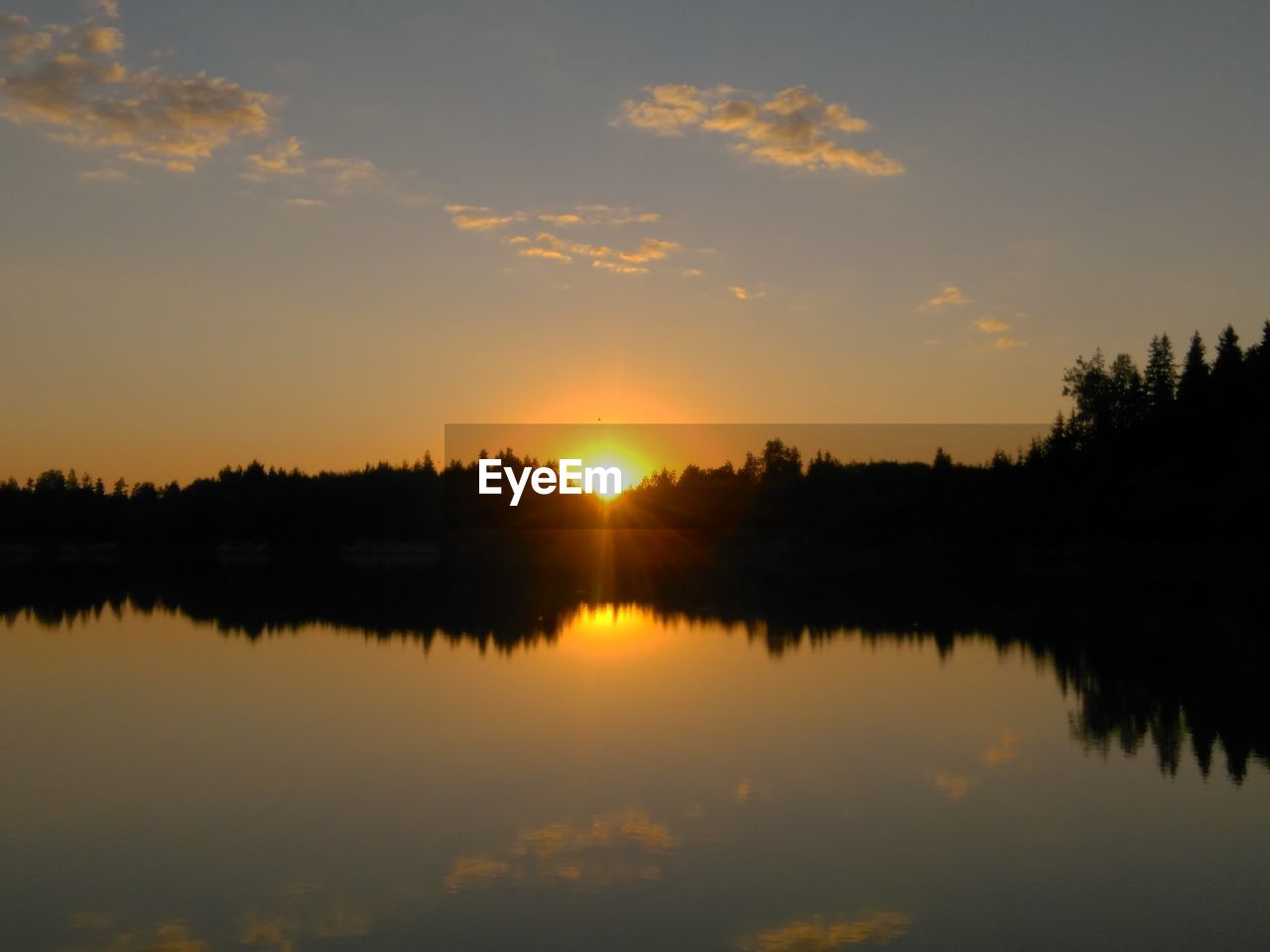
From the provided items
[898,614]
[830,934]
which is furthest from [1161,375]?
[830,934]

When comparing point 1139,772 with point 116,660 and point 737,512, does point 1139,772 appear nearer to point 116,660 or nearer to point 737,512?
point 116,660

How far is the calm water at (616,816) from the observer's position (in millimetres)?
7371

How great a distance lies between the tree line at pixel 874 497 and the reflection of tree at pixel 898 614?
220 inches

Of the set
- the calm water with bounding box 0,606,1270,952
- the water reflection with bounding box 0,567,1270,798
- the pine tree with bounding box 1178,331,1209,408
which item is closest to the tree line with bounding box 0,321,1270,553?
the pine tree with bounding box 1178,331,1209,408

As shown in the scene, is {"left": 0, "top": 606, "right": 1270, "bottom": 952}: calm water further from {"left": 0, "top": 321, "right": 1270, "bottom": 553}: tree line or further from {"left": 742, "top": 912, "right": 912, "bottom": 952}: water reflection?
{"left": 0, "top": 321, "right": 1270, "bottom": 553}: tree line

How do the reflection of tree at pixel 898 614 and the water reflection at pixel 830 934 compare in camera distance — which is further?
the reflection of tree at pixel 898 614

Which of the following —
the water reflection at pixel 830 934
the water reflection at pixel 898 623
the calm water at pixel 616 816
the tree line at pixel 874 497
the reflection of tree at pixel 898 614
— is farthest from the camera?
the tree line at pixel 874 497

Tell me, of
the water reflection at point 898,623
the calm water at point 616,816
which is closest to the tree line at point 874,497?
the water reflection at point 898,623

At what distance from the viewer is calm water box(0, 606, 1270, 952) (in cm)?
737

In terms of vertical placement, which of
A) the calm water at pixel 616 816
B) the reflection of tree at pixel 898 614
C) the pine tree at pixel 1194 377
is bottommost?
the reflection of tree at pixel 898 614

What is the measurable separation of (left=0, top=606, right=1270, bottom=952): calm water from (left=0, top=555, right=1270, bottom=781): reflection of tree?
530mm

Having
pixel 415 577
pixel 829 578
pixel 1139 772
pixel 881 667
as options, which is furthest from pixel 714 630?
pixel 415 577

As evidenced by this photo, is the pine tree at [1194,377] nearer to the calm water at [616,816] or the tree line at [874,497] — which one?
the tree line at [874,497]

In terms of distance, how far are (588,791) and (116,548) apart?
9455cm
